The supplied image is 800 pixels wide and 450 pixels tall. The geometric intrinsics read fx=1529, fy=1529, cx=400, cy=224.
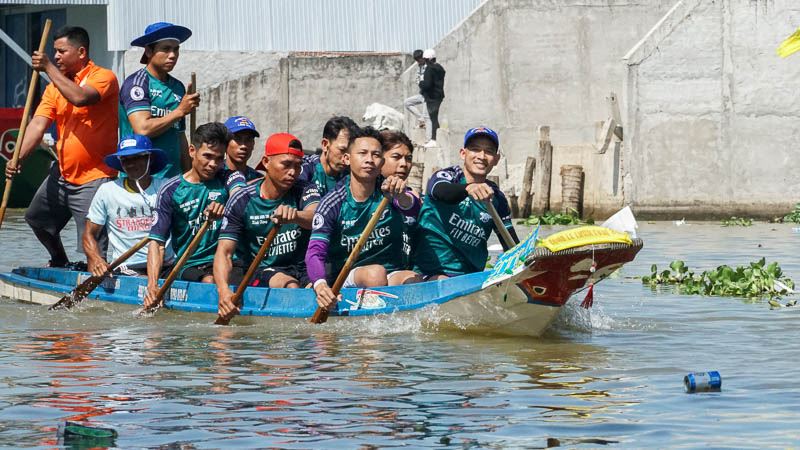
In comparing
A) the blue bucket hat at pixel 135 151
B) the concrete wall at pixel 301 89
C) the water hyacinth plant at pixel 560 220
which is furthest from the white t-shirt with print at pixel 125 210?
the concrete wall at pixel 301 89

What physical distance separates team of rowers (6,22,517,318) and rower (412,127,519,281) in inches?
0.4

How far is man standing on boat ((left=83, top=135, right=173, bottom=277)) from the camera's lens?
12500 millimetres

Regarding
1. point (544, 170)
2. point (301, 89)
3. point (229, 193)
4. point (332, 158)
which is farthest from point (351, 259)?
point (301, 89)

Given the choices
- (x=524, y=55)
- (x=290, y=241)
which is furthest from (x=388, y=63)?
(x=290, y=241)

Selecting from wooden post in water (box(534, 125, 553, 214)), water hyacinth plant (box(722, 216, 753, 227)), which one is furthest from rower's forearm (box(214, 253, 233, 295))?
wooden post in water (box(534, 125, 553, 214))

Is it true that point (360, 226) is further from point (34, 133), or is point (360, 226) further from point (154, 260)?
point (34, 133)

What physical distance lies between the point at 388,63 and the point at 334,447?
83.8ft

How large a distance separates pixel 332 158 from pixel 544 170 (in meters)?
13.2

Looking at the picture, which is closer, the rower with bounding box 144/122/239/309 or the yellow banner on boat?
the yellow banner on boat

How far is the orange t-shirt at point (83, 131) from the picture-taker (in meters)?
13.2

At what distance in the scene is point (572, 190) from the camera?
24.5 metres

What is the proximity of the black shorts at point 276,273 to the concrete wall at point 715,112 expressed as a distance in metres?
12.7

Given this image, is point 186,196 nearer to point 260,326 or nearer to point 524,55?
point 260,326

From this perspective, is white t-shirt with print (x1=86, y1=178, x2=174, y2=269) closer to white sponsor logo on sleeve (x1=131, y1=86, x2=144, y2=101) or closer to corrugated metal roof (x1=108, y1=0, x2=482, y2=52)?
white sponsor logo on sleeve (x1=131, y1=86, x2=144, y2=101)
